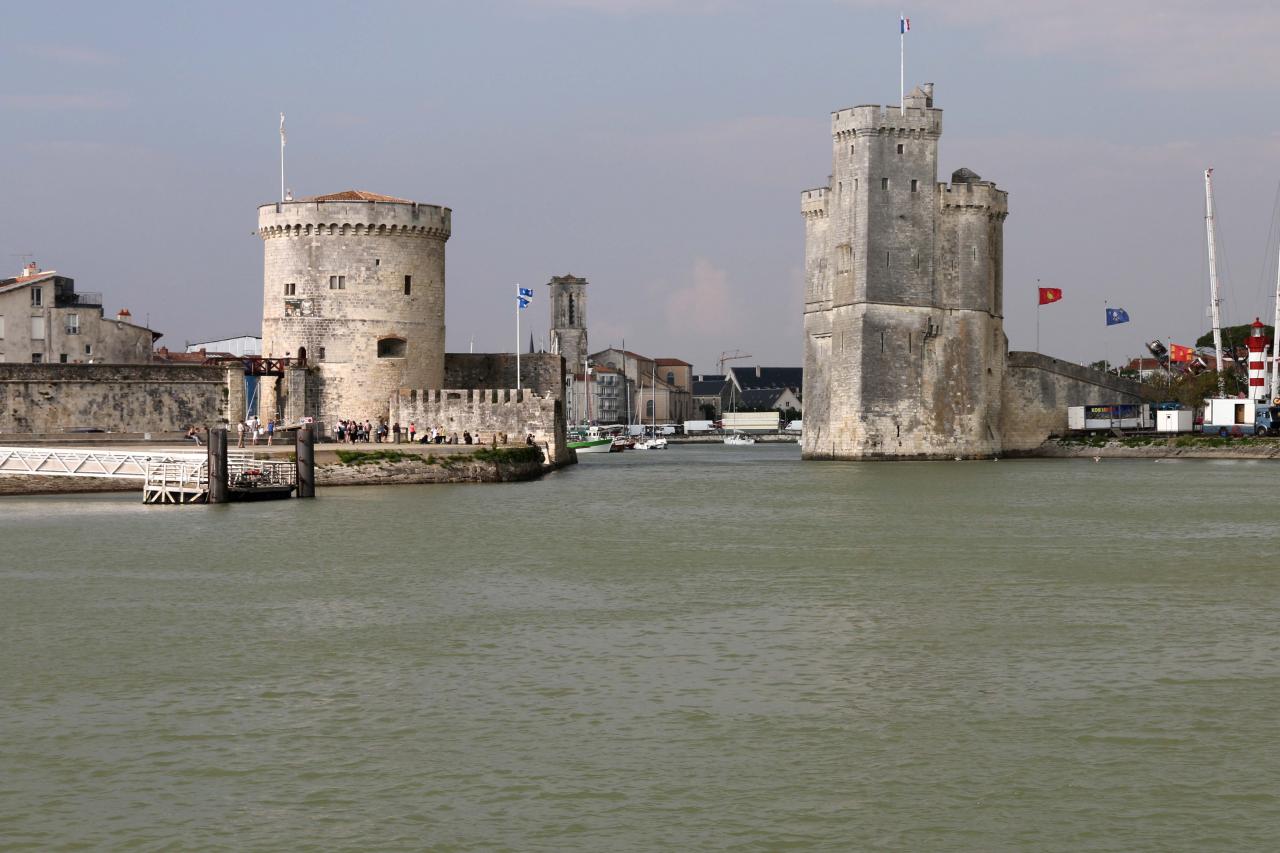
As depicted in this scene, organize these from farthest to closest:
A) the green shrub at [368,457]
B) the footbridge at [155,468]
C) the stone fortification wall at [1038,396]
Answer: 1. the stone fortification wall at [1038,396]
2. the green shrub at [368,457]
3. the footbridge at [155,468]

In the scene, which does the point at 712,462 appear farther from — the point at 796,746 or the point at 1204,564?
the point at 796,746

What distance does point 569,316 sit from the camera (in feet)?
498

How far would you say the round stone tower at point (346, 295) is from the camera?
163 feet

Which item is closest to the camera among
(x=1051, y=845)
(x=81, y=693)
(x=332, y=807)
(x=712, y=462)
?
(x=1051, y=845)

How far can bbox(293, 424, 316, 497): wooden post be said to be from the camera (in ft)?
125

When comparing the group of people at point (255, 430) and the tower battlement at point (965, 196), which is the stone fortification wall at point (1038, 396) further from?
the group of people at point (255, 430)

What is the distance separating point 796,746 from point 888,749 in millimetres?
713

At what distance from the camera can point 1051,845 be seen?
35.0 ft

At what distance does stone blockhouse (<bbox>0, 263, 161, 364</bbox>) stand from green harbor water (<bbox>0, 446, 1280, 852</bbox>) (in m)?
31.5

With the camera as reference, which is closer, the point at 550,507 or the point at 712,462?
the point at 550,507

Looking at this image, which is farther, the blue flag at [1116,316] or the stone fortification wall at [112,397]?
the blue flag at [1116,316]

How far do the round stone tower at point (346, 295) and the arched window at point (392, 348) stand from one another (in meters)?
0.03

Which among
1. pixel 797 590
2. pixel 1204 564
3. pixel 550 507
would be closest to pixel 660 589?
pixel 797 590

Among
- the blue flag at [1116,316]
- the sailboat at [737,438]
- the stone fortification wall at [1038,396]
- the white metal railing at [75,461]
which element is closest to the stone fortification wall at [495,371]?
the white metal railing at [75,461]
